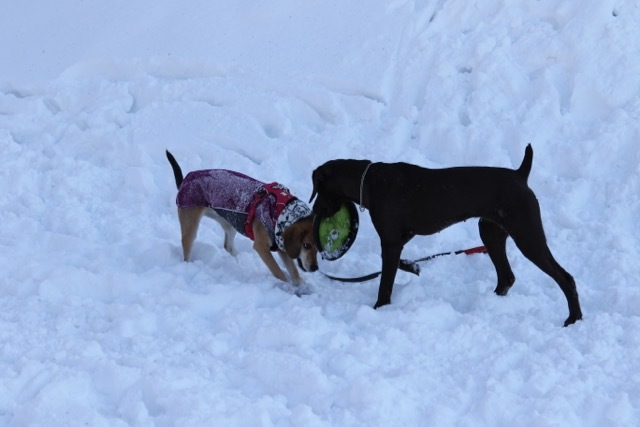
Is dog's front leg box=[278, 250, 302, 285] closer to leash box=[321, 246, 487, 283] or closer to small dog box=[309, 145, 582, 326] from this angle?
leash box=[321, 246, 487, 283]

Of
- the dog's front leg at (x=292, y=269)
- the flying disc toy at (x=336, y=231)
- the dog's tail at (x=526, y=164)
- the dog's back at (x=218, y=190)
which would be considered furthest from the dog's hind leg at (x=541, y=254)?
the dog's back at (x=218, y=190)

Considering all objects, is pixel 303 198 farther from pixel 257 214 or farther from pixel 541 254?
pixel 541 254

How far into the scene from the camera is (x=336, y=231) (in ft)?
18.2

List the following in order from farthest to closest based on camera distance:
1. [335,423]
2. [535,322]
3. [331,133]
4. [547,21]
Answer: [547,21], [331,133], [535,322], [335,423]

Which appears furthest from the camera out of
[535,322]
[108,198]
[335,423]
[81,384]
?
[108,198]

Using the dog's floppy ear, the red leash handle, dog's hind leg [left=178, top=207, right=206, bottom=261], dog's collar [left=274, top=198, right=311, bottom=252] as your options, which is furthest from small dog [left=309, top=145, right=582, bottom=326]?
dog's hind leg [left=178, top=207, right=206, bottom=261]

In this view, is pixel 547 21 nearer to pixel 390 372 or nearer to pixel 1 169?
pixel 390 372

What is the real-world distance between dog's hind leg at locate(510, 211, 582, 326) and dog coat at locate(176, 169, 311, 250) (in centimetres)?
166

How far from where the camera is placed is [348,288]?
18.6 ft

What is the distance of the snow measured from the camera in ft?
13.3

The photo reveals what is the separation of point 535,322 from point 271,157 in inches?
138

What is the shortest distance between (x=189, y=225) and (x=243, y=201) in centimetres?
57

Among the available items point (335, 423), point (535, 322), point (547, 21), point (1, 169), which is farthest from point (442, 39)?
point (335, 423)

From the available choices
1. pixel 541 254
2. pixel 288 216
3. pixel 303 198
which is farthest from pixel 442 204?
pixel 303 198
